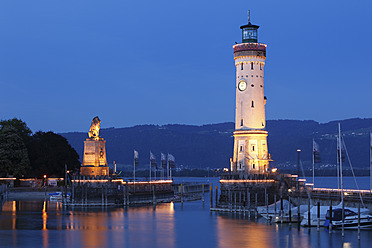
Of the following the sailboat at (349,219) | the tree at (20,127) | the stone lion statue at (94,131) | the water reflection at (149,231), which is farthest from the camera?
the tree at (20,127)

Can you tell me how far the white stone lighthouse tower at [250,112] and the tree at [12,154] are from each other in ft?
173

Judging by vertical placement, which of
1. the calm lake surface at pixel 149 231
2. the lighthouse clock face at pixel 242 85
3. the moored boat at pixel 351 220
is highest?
the lighthouse clock face at pixel 242 85

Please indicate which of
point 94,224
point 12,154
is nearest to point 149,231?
point 94,224

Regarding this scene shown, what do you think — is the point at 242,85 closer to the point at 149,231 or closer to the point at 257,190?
the point at 257,190

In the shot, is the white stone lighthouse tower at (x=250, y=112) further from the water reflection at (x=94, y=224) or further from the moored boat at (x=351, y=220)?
the moored boat at (x=351, y=220)

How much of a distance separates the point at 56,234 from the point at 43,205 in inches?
1616

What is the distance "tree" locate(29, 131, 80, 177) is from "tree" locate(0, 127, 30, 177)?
21.5ft

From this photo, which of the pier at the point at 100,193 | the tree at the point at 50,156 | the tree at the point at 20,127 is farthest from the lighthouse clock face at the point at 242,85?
the tree at the point at 20,127

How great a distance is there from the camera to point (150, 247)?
68.4 m

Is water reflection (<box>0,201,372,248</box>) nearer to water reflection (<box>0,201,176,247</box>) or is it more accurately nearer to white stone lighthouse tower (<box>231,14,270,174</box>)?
water reflection (<box>0,201,176,247</box>)

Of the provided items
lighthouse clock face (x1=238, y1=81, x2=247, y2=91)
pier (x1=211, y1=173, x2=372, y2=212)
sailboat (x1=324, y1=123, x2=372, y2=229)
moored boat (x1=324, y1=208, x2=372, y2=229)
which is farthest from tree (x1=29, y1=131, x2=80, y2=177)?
moored boat (x1=324, y1=208, x2=372, y2=229)

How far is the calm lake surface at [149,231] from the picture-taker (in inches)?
2734

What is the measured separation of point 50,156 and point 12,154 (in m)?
11.0

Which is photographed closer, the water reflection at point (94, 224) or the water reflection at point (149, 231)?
the water reflection at point (149, 231)
